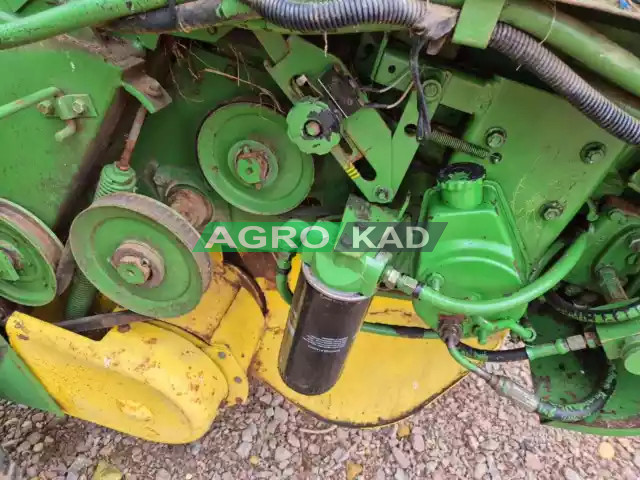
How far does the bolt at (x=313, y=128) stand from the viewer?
144 cm

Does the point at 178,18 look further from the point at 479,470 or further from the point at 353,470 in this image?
the point at 479,470

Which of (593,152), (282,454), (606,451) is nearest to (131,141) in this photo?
(593,152)

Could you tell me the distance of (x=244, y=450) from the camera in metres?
2.45

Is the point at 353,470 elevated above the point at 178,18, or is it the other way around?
the point at 178,18

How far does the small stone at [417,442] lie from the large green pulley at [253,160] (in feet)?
4.23

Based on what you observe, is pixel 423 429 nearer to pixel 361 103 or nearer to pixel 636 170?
pixel 636 170

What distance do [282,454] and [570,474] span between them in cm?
118

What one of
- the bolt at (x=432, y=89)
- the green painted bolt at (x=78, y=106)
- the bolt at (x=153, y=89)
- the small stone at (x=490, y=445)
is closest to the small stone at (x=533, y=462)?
the small stone at (x=490, y=445)

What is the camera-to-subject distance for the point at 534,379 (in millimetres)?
2025

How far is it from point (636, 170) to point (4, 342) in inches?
77.4

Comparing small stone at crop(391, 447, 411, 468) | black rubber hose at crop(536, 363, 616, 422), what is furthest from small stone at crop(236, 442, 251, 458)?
black rubber hose at crop(536, 363, 616, 422)

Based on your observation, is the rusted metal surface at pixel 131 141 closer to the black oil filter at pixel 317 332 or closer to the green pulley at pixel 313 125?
the green pulley at pixel 313 125

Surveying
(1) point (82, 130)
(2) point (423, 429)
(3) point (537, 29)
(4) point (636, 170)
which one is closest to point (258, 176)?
(1) point (82, 130)

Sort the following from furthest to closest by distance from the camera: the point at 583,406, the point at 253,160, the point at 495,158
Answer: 1. the point at 583,406
2. the point at 253,160
3. the point at 495,158
